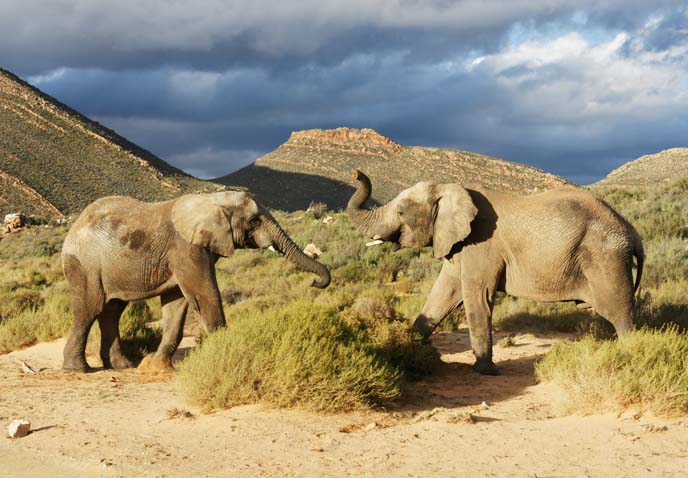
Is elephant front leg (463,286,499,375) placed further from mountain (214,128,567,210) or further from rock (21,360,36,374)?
mountain (214,128,567,210)

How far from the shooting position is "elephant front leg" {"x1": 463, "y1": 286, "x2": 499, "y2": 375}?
9.37m

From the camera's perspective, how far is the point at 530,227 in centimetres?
920

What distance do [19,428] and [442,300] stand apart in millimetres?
5404

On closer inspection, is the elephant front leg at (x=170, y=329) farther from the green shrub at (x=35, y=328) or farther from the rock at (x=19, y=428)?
the green shrub at (x=35, y=328)

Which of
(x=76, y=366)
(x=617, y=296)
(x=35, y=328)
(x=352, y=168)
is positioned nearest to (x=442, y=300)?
(x=617, y=296)

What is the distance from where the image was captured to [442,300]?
10.2 metres

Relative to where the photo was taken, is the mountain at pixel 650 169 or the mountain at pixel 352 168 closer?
the mountain at pixel 650 169

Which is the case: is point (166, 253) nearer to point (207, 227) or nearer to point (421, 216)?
point (207, 227)

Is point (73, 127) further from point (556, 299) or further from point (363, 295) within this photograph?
point (556, 299)

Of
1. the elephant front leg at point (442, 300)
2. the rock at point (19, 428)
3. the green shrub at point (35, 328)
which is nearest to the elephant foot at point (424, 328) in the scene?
the elephant front leg at point (442, 300)

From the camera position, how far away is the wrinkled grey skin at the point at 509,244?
8.87 meters

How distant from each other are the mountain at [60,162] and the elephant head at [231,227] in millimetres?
42489

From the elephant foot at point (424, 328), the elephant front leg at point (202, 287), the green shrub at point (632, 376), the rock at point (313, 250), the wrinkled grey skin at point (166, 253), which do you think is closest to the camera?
the green shrub at point (632, 376)

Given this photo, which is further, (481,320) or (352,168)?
(352,168)
